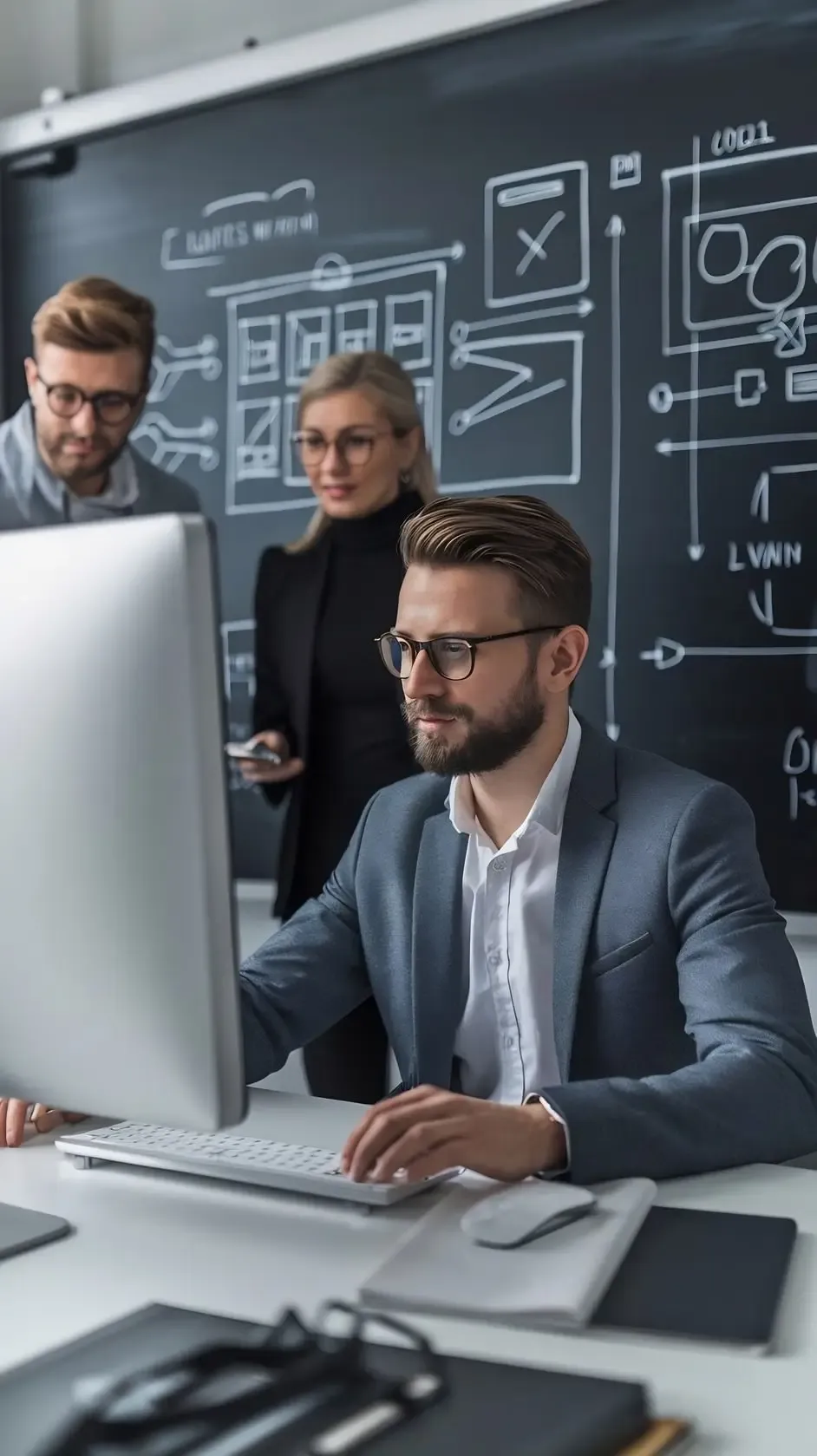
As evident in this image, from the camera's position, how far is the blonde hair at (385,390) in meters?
2.58

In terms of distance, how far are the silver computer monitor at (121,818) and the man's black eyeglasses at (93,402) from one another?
73.7 inches

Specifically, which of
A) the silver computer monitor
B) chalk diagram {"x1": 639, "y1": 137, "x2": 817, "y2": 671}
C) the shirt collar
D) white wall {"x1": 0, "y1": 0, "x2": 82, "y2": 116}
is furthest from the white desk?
white wall {"x1": 0, "y1": 0, "x2": 82, "y2": 116}

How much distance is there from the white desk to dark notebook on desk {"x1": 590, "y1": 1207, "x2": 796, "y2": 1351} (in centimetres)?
2

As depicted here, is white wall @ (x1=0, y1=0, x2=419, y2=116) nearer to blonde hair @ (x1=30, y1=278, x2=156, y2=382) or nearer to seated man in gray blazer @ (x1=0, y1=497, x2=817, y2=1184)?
blonde hair @ (x1=30, y1=278, x2=156, y2=382)

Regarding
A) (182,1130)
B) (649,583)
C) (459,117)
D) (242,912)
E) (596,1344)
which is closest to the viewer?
(596,1344)

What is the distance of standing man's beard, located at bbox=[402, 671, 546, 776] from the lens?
5.33 feet

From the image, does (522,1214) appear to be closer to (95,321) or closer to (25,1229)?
(25,1229)

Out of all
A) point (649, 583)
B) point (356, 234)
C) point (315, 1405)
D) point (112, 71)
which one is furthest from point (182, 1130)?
point (112, 71)

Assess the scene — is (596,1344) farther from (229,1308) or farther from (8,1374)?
(8,1374)

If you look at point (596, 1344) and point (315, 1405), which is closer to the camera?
point (315, 1405)

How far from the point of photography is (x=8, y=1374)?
2.72 feet

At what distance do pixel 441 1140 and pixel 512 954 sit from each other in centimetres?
50

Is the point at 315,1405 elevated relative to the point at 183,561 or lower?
lower

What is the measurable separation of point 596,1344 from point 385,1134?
268 mm
